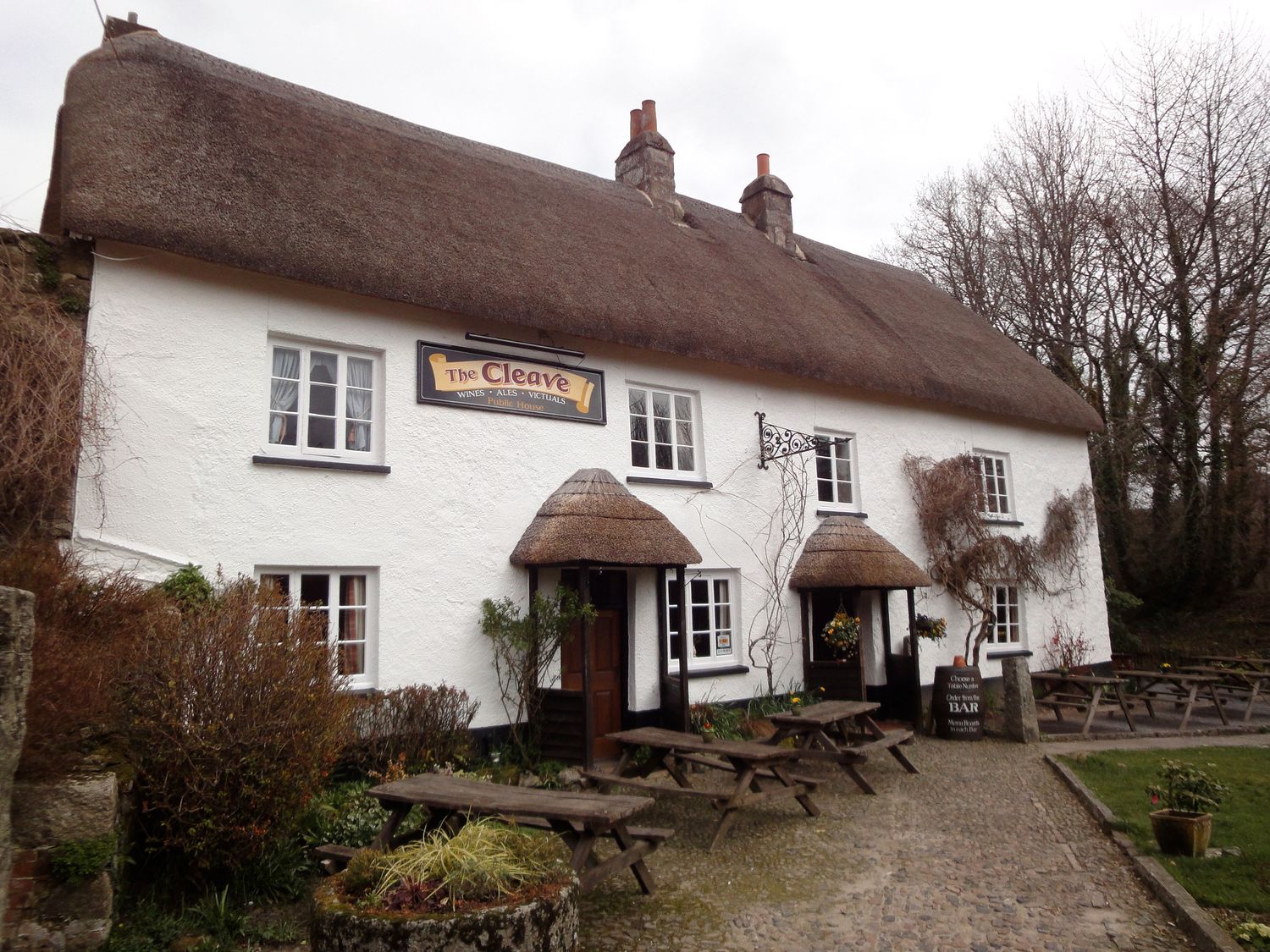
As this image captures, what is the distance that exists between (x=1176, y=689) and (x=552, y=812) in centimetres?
1246

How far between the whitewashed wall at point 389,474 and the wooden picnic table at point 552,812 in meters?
3.02

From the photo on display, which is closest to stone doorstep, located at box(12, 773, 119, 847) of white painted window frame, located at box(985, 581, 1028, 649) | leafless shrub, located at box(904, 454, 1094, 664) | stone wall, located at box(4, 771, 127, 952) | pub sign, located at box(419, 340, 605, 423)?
stone wall, located at box(4, 771, 127, 952)

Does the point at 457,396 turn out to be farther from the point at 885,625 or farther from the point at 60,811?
the point at 885,625

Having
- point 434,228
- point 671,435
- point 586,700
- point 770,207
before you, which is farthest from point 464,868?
point 770,207

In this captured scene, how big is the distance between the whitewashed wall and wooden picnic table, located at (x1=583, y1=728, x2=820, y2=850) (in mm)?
1660

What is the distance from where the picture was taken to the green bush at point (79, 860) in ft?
13.1

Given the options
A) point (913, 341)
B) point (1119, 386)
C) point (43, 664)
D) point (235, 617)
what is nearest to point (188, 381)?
point (235, 617)

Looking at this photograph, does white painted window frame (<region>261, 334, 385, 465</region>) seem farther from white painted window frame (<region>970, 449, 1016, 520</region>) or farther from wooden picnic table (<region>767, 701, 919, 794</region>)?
white painted window frame (<region>970, 449, 1016, 520</region>)

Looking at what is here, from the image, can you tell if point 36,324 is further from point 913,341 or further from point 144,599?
point 913,341

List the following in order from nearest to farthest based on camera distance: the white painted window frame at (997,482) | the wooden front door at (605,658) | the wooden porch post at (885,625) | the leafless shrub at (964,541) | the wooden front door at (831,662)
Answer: the wooden front door at (605,658)
the wooden front door at (831,662)
the wooden porch post at (885,625)
the leafless shrub at (964,541)
the white painted window frame at (997,482)

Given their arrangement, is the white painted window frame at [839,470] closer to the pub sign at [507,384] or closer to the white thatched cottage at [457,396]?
the white thatched cottage at [457,396]

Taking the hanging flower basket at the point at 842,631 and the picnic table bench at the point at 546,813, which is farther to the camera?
the hanging flower basket at the point at 842,631

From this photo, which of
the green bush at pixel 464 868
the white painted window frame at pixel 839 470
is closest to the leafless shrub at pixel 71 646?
the green bush at pixel 464 868

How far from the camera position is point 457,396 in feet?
28.4
